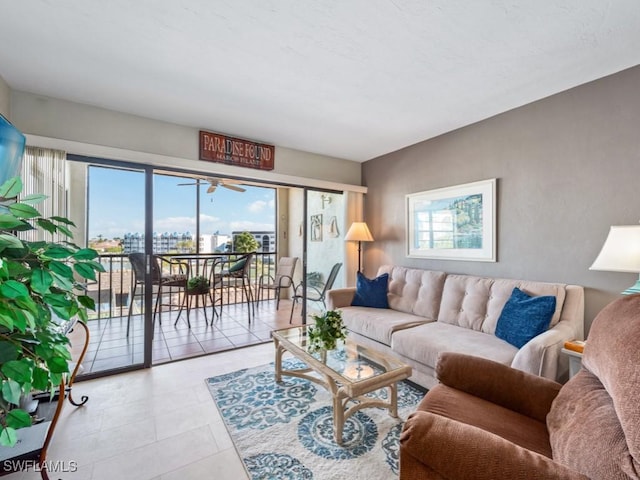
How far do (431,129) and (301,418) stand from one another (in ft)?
10.1

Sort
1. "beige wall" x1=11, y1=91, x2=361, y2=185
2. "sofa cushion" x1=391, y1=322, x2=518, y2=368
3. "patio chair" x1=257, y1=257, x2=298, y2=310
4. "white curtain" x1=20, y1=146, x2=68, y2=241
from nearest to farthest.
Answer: "sofa cushion" x1=391, y1=322, x2=518, y2=368, "white curtain" x1=20, y1=146, x2=68, y2=241, "beige wall" x1=11, y1=91, x2=361, y2=185, "patio chair" x1=257, y1=257, x2=298, y2=310

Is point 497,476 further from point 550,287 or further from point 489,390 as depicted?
point 550,287

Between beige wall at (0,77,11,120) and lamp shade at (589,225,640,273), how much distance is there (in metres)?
4.36

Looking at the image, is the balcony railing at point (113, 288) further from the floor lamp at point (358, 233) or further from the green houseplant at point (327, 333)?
the floor lamp at point (358, 233)

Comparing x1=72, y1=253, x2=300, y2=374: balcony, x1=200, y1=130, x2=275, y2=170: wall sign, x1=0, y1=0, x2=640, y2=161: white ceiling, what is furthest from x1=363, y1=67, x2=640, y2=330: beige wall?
x1=72, y1=253, x2=300, y2=374: balcony

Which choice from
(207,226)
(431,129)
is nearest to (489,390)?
(431,129)

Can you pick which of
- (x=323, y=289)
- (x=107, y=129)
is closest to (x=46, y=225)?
(x=107, y=129)

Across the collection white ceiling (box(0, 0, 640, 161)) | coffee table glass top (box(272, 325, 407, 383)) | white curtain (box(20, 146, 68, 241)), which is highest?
white ceiling (box(0, 0, 640, 161))

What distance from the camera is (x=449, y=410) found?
1.35 metres

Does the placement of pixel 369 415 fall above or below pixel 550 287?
below

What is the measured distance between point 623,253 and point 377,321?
183cm

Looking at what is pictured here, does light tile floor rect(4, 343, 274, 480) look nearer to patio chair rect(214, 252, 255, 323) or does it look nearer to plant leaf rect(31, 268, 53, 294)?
plant leaf rect(31, 268, 53, 294)

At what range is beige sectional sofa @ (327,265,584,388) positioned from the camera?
1922mm

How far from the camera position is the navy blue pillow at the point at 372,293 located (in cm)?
337
